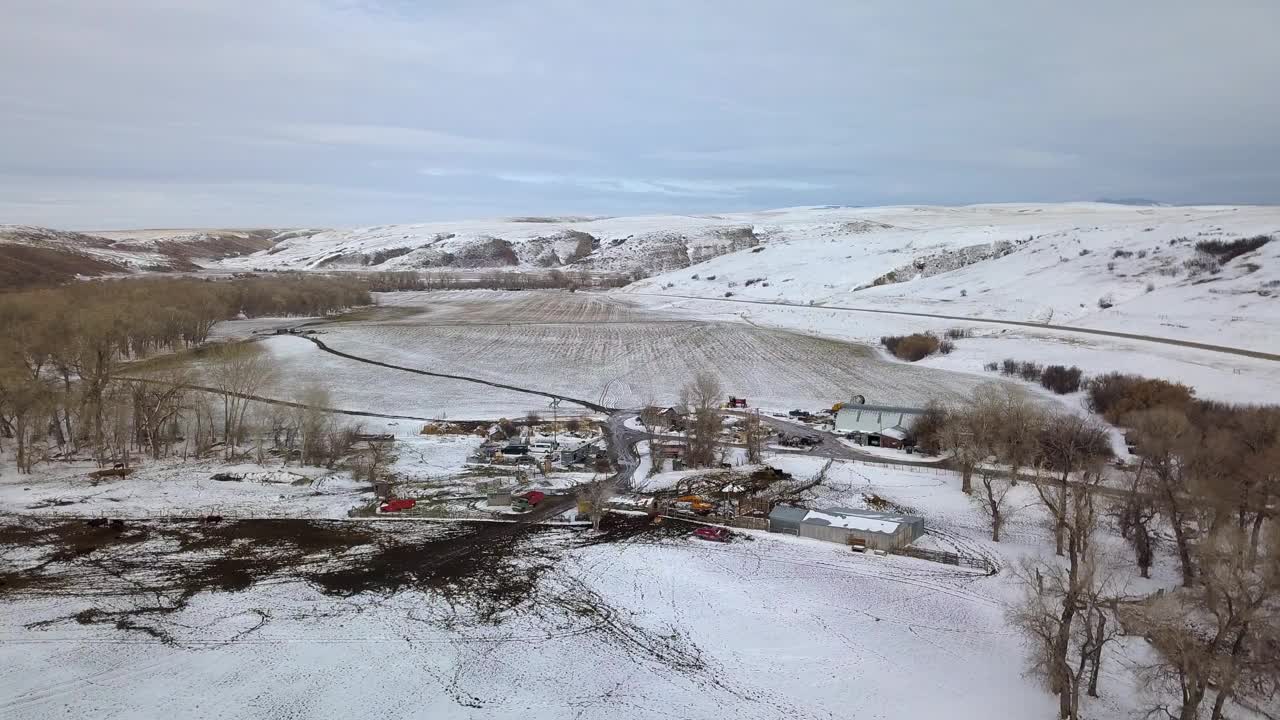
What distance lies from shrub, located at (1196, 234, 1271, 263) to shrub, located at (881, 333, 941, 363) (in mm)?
32845

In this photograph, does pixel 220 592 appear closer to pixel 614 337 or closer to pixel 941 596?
pixel 941 596

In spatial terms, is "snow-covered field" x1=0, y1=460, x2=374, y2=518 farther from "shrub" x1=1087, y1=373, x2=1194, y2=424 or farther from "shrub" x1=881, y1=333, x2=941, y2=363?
"shrub" x1=881, y1=333, x2=941, y2=363

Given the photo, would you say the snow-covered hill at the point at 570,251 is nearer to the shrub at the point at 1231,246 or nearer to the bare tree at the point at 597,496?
the shrub at the point at 1231,246

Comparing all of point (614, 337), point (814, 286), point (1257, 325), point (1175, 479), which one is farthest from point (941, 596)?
point (814, 286)

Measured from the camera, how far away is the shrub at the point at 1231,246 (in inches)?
2840

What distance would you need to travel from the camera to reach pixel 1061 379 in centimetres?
4962

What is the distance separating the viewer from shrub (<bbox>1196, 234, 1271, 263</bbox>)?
7212 centimetres

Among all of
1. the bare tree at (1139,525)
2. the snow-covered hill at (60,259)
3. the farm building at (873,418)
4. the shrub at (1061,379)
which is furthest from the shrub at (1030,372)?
the snow-covered hill at (60,259)

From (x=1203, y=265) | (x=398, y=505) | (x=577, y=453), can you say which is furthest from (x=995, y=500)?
(x=1203, y=265)

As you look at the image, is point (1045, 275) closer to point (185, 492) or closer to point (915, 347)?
point (915, 347)

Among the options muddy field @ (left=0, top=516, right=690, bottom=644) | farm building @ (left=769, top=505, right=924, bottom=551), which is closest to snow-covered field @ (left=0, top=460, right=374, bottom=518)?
muddy field @ (left=0, top=516, right=690, bottom=644)

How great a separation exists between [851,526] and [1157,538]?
9.94 metres

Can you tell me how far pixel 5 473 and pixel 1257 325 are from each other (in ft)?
259

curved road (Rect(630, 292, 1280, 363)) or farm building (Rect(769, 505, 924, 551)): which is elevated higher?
curved road (Rect(630, 292, 1280, 363))
